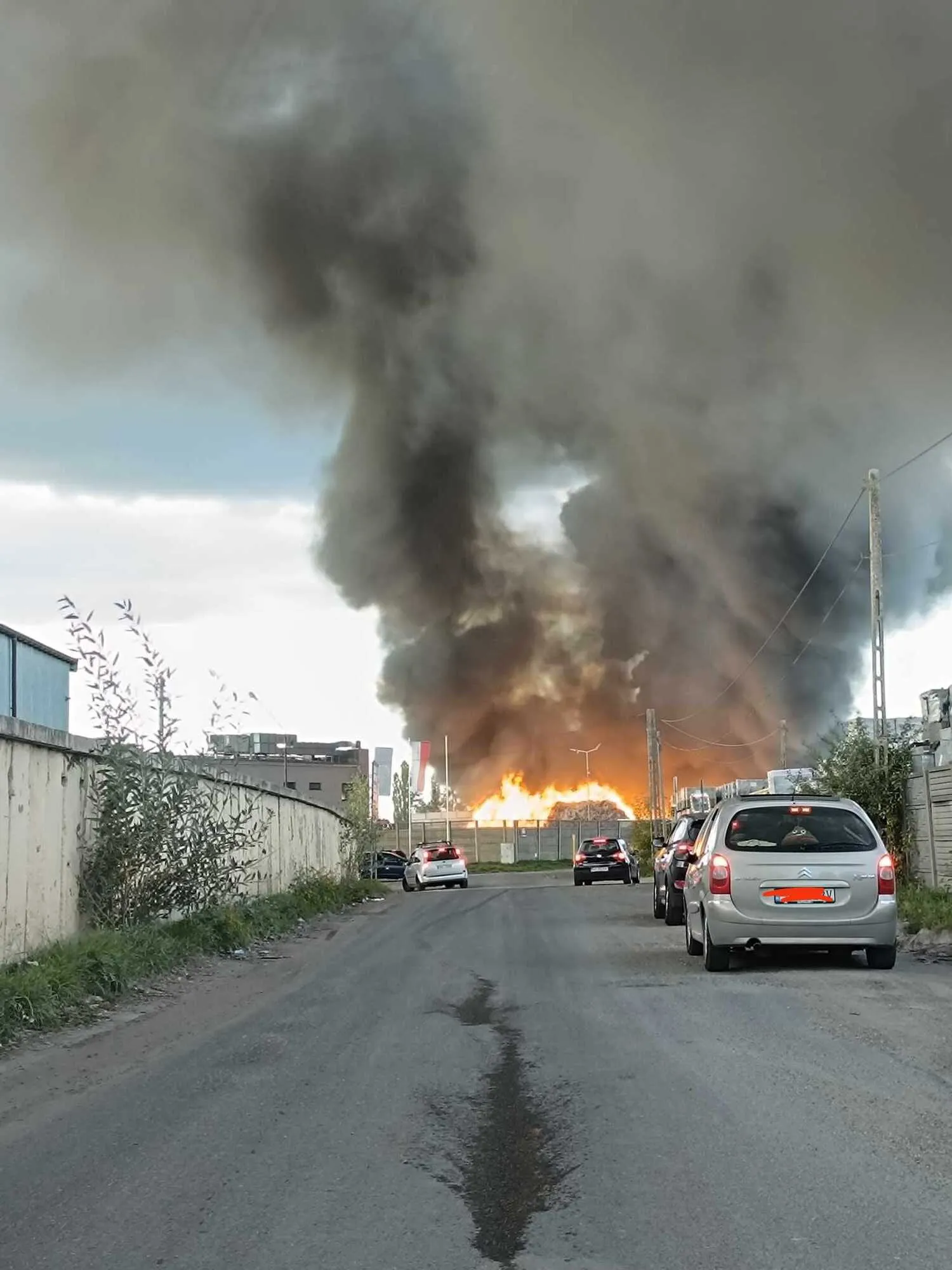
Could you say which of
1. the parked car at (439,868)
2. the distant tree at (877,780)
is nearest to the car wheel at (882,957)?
the distant tree at (877,780)

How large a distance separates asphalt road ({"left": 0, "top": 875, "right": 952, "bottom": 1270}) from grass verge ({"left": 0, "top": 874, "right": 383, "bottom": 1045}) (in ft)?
2.39

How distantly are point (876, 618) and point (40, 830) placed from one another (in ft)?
51.6

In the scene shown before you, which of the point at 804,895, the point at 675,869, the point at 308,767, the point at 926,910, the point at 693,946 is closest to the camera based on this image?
the point at 804,895

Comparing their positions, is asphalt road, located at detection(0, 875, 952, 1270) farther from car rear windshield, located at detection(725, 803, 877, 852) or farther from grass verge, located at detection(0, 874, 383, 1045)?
car rear windshield, located at detection(725, 803, 877, 852)

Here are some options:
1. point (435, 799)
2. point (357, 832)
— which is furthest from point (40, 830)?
point (435, 799)

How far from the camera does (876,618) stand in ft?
75.9

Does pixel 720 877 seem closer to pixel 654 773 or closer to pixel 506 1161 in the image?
pixel 506 1161

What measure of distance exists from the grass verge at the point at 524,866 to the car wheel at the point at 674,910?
42327 mm

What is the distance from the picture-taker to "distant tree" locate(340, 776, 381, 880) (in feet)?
123

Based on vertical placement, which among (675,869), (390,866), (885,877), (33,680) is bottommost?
(390,866)

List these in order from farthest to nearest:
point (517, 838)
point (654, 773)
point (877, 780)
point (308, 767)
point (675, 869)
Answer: point (308, 767) → point (517, 838) → point (654, 773) → point (877, 780) → point (675, 869)

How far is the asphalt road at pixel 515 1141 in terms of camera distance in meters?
4.35

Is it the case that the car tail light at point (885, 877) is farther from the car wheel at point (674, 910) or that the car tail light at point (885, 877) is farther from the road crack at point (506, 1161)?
the car wheel at point (674, 910)

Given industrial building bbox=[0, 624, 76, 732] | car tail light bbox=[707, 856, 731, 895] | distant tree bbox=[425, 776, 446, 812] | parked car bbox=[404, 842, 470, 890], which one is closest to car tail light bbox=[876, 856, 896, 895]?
car tail light bbox=[707, 856, 731, 895]
